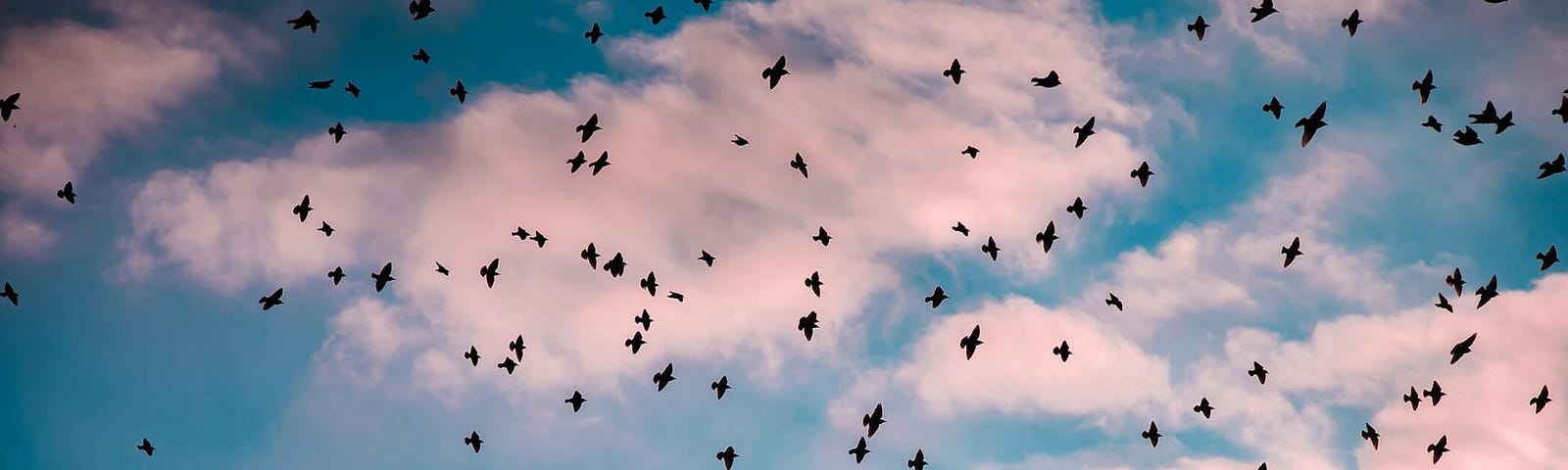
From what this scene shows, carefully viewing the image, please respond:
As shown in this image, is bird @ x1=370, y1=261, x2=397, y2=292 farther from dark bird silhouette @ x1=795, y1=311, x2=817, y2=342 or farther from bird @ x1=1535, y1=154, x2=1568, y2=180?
bird @ x1=1535, y1=154, x2=1568, y2=180

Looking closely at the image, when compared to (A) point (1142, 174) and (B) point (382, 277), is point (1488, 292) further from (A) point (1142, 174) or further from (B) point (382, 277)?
(B) point (382, 277)

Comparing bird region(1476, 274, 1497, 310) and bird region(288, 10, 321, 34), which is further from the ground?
Answer: bird region(288, 10, 321, 34)

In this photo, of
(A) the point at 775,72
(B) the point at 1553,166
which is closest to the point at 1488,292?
(B) the point at 1553,166

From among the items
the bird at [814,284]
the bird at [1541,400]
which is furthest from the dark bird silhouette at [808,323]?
the bird at [1541,400]

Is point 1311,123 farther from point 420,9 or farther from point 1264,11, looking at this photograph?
point 420,9

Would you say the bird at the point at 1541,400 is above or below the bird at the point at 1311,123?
below

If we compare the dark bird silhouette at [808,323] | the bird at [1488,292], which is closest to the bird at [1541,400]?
the bird at [1488,292]

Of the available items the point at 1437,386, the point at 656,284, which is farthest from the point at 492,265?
the point at 1437,386

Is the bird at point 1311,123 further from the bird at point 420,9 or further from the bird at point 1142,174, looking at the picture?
the bird at point 420,9

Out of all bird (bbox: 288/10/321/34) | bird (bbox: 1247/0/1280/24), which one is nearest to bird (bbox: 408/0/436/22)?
bird (bbox: 288/10/321/34)

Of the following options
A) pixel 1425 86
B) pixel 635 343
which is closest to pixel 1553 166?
pixel 1425 86

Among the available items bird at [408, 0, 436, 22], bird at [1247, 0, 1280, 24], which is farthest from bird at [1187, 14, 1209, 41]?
bird at [408, 0, 436, 22]

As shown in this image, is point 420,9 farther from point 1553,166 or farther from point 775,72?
point 1553,166

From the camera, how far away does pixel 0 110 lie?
4850 cm
